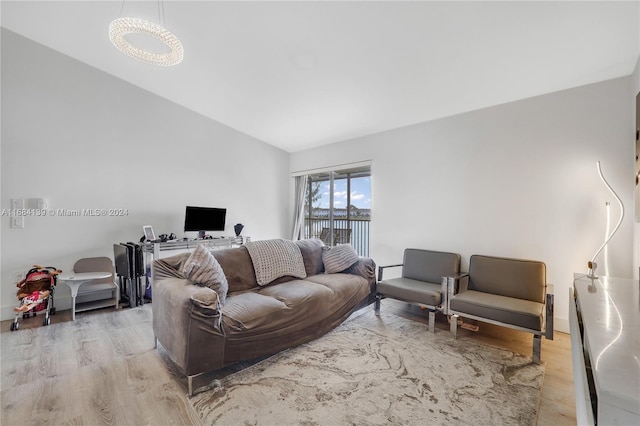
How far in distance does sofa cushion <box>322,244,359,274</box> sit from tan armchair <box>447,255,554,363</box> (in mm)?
1198

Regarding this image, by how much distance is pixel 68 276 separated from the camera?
3256mm

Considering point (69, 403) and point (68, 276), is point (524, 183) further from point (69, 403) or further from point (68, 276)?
point (68, 276)

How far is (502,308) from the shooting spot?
2418 mm

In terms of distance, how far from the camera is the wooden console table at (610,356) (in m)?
0.59

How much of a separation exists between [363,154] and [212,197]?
2.78 meters

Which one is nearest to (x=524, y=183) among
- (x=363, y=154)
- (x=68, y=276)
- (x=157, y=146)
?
(x=363, y=154)

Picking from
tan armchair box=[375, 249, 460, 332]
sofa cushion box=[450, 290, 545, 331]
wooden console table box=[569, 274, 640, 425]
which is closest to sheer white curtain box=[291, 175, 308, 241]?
tan armchair box=[375, 249, 460, 332]

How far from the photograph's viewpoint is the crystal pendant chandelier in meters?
2.15

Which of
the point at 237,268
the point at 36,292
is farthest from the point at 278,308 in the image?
the point at 36,292

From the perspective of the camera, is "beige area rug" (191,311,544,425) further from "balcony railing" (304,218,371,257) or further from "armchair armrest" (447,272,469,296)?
"balcony railing" (304,218,371,257)

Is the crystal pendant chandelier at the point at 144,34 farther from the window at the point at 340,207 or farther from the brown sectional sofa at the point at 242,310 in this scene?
the window at the point at 340,207

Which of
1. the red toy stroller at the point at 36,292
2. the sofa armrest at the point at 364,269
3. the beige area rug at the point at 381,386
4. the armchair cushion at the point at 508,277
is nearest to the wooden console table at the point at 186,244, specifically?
the red toy stroller at the point at 36,292

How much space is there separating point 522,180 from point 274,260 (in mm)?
2926

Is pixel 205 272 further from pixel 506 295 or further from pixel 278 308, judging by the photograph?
pixel 506 295
